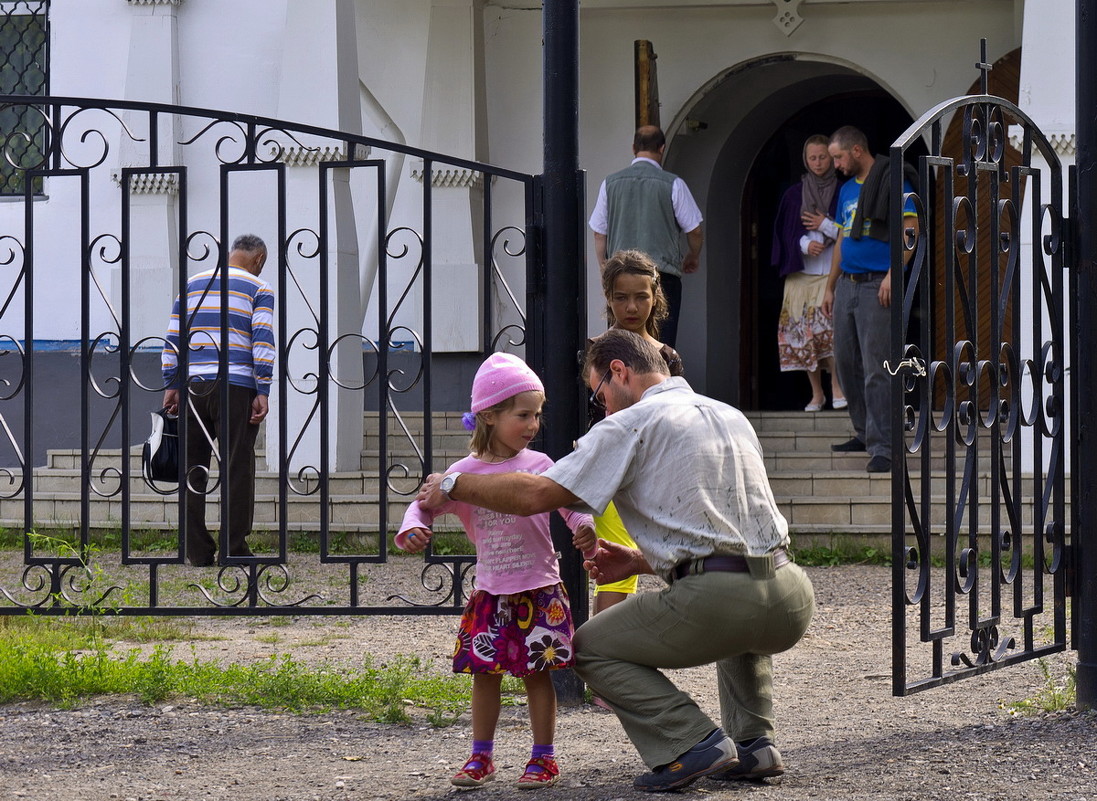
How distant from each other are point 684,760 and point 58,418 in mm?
8876

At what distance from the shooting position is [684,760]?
11.8ft

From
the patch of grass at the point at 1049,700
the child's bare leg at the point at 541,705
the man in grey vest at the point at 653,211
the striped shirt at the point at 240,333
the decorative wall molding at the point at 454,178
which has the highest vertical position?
the decorative wall molding at the point at 454,178

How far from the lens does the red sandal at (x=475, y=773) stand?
3.78m

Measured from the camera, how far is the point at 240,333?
7.35 metres

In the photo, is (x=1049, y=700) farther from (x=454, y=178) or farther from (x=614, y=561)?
(x=454, y=178)

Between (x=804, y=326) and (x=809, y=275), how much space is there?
1.32 feet

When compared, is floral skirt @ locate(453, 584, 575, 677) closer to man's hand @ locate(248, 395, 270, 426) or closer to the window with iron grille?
man's hand @ locate(248, 395, 270, 426)

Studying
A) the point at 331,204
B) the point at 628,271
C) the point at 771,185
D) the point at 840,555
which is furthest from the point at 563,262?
the point at 771,185

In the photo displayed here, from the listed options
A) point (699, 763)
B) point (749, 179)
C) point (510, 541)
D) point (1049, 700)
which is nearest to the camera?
point (699, 763)

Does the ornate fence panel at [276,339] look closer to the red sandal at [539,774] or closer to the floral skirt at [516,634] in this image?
the floral skirt at [516,634]

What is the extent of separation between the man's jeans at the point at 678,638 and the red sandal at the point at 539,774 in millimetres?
232

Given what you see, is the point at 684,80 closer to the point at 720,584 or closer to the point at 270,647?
the point at 270,647

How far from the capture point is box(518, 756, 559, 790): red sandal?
12.4 ft

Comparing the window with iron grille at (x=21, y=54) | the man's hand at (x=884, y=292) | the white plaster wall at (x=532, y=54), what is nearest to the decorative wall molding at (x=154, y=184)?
the white plaster wall at (x=532, y=54)
